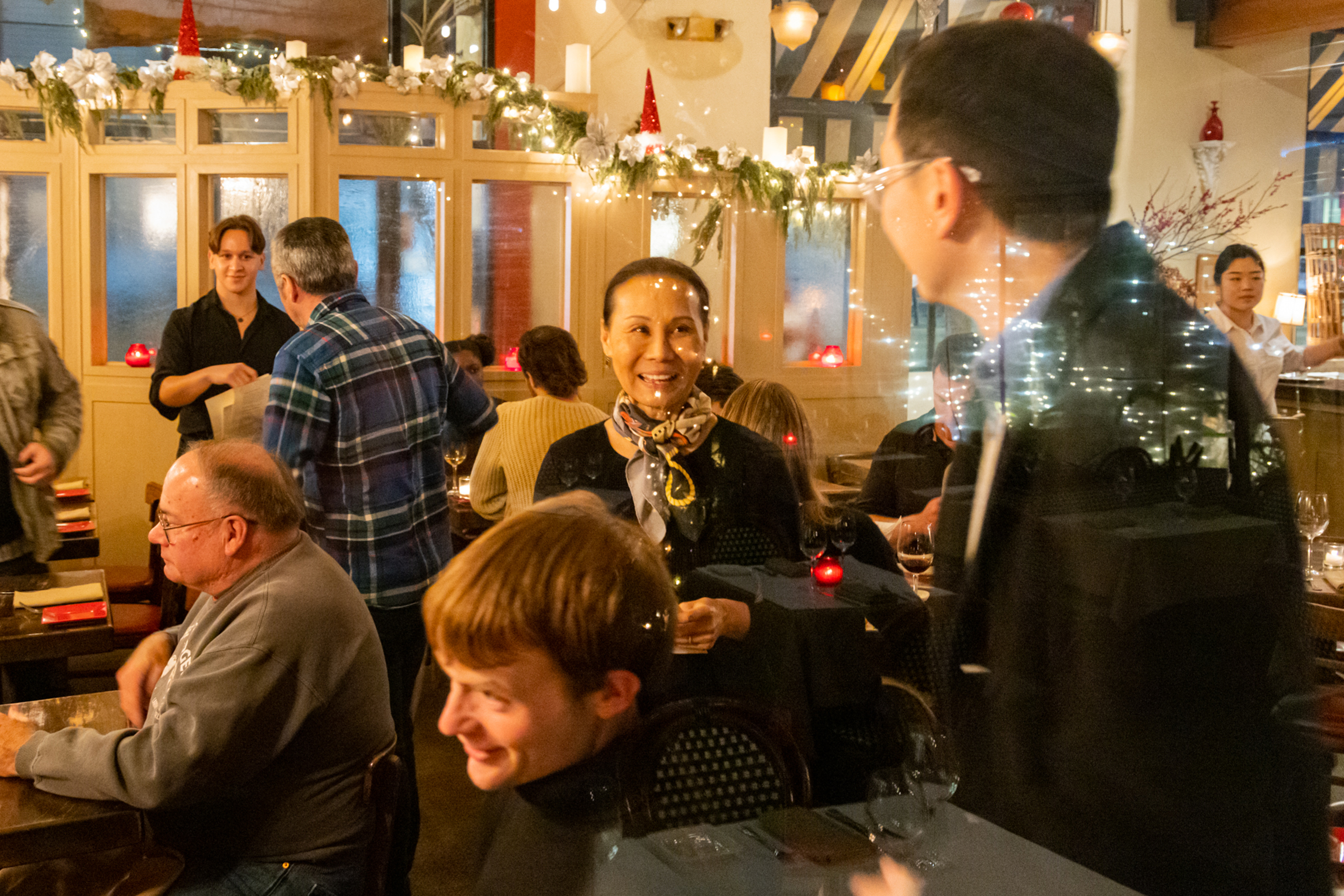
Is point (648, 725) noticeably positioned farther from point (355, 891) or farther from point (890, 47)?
point (355, 891)

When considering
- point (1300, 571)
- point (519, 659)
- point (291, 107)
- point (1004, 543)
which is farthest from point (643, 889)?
point (291, 107)

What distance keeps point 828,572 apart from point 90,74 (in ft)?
13.3

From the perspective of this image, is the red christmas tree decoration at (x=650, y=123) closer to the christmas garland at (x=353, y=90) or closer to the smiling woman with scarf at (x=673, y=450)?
the christmas garland at (x=353, y=90)

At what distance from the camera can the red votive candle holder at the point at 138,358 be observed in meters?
4.13

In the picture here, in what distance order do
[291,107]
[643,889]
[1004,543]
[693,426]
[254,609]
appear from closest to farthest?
[1004,543], [643,889], [693,426], [254,609], [291,107]

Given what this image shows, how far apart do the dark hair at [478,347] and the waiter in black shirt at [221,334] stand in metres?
0.80

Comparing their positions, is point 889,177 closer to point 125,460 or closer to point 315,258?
point 315,258

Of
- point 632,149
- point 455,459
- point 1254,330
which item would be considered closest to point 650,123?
point 632,149

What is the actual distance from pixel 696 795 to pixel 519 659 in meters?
0.17

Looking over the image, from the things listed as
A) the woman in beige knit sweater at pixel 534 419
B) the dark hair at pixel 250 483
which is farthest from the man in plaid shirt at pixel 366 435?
the dark hair at pixel 250 483

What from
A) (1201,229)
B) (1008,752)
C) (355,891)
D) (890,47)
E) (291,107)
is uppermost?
(291,107)

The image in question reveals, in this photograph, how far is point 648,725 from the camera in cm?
57

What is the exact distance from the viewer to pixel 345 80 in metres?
3.98

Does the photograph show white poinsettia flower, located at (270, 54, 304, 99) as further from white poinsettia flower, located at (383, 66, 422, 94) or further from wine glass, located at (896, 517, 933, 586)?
wine glass, located at (896, 517, 933, 586)
